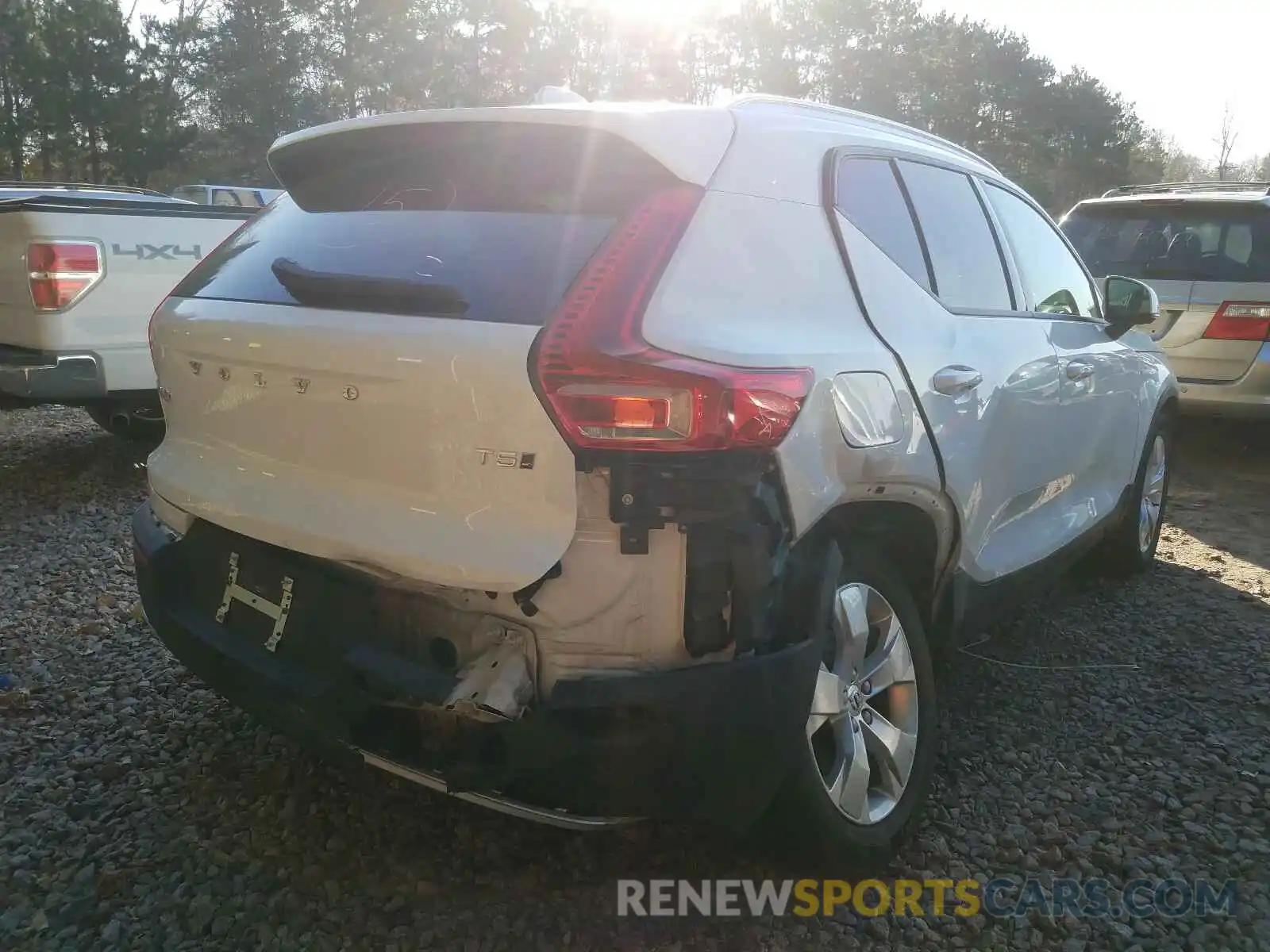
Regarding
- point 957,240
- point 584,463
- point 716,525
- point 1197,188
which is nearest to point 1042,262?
point 957,240

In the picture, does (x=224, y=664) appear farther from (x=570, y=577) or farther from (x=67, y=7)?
(x=67, y=7)

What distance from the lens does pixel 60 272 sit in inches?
202

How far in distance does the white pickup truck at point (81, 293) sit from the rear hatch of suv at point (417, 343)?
9.79 feet

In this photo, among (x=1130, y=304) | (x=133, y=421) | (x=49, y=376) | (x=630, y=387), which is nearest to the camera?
(x=630, y=387)

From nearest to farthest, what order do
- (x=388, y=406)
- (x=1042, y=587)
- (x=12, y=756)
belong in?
(x=388, y=406) → (x=12, y=756) → (x=1042, y=587)

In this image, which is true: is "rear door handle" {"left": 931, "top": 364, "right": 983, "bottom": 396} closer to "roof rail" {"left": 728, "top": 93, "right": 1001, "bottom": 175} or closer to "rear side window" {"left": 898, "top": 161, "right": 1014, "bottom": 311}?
"rear side window" {"left": 898, "top": 161, "right": 1014, "bottom": 311}

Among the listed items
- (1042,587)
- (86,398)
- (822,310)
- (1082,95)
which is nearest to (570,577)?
(822,310)

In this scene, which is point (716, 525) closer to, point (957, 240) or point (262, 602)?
point (262, 602)

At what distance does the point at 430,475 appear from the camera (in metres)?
2.02

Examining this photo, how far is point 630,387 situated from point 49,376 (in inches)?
171

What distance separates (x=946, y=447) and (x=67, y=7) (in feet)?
126

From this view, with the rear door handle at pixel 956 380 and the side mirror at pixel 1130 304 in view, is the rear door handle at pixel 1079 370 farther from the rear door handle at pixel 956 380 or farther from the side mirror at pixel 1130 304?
the rear door handle at pixel 956 380

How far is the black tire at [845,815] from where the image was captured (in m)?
2.18

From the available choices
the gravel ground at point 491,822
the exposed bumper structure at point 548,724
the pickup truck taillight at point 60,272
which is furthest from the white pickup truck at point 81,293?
the exposed bumper structure at point 548,724
